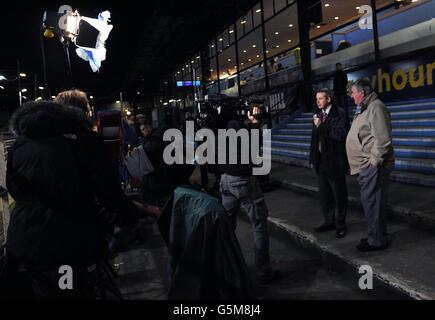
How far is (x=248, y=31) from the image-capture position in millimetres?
15812

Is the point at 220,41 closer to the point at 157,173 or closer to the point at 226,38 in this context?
the point at 226,38

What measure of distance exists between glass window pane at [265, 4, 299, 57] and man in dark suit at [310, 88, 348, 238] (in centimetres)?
972

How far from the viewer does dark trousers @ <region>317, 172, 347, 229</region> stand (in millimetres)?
4004

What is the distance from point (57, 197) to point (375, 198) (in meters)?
3.11

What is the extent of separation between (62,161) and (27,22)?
13.7m

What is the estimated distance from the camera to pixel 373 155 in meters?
3.35

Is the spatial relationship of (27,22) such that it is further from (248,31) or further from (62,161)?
(62,161)

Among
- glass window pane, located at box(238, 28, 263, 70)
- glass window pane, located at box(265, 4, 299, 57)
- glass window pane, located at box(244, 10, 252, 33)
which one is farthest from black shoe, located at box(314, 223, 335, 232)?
glass window pane, located at box(244, 10, 252, 33)

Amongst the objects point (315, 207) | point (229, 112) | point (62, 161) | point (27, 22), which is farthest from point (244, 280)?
point (27, 22)

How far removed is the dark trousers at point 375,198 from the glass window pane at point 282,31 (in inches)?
416

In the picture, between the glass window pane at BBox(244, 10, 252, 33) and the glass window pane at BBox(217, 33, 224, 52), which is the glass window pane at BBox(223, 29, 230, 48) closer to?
the glass window pane at BBox(217, 33, 224, 52)

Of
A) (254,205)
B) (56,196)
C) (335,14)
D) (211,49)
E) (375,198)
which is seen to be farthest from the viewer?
(211,49)

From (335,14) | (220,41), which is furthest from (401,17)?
(220,41)

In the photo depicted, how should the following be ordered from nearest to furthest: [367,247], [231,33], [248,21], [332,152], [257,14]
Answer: [367,247] → [332,152] → [257,14] → [248,21] → [231,33]
